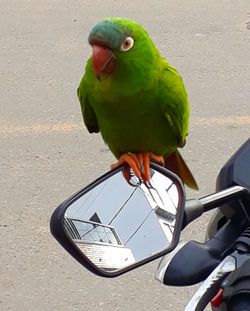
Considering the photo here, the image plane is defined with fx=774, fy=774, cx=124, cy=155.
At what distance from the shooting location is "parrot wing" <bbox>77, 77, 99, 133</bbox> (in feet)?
8.16

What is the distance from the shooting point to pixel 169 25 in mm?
5973

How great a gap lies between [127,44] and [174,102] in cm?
42

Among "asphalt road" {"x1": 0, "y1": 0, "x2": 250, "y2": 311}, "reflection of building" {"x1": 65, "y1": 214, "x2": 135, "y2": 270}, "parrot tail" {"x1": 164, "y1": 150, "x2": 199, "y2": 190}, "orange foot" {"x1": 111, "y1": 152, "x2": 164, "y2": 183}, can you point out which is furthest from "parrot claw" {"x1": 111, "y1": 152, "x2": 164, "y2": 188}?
"asphalt road" {"x1": 0, "y1": 0, "x2": 250, "y2": 311}

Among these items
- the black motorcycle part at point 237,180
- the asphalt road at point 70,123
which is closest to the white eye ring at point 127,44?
the black motorcycle part at point 237,180

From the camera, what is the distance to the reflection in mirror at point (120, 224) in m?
1.45

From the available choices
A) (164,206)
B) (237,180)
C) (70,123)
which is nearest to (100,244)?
(164,206)

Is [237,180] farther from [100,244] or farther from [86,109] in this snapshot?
[86,109]

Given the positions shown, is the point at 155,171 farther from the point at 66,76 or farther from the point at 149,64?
the point at 66,76

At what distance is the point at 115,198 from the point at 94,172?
102 inches

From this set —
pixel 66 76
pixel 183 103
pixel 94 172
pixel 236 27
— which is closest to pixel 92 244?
pixel 183 103

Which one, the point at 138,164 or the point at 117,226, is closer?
the point at 117,226

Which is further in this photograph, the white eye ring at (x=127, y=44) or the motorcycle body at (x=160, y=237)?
the white eye ring at (x=127, y=44)

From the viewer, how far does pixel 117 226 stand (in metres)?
1.48

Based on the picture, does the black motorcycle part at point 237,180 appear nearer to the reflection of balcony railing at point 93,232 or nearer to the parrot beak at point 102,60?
the reflection of balcony railing at point 93,232
